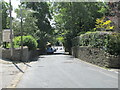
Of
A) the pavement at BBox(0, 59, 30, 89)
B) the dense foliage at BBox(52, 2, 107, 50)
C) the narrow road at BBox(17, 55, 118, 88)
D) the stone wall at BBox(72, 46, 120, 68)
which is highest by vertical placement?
the dense foliage at BBox(52, 2, 107, 50)

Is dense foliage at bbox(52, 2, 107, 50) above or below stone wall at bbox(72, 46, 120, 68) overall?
above

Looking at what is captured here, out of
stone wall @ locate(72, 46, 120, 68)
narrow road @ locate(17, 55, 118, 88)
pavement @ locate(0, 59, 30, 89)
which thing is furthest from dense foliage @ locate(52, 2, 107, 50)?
narrow road @ locate(17, 55, 118, 88)

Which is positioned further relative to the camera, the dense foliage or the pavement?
the dense foliage

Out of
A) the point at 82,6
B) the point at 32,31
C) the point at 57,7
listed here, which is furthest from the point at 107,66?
the point at 32,31

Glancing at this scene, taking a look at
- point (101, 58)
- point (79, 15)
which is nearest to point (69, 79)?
point (101, 58)

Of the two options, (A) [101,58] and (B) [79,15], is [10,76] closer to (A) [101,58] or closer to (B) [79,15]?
(A) [101,58]

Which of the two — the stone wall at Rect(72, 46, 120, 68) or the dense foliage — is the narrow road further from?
the dense foliage

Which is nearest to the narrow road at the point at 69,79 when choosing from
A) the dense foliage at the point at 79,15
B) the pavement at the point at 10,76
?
the pavement at the point at 10,76

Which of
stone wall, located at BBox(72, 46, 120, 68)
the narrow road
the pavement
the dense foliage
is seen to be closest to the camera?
the narrow road

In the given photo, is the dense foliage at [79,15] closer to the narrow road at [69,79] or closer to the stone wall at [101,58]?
the stone wall at [101,58]

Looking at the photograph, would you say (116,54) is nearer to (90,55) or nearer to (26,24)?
(90,55)

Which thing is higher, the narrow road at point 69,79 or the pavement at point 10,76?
the narrow road at point 69,79

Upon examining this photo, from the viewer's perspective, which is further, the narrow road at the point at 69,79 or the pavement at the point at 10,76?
the pavement at the point at 10,76

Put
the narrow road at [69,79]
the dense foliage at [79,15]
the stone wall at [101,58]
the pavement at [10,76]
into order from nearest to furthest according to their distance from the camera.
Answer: the narrow road at [69,79] < the pavement at [10,76] < the stone wall at [101,58] < the dense foliage at [79,15]
